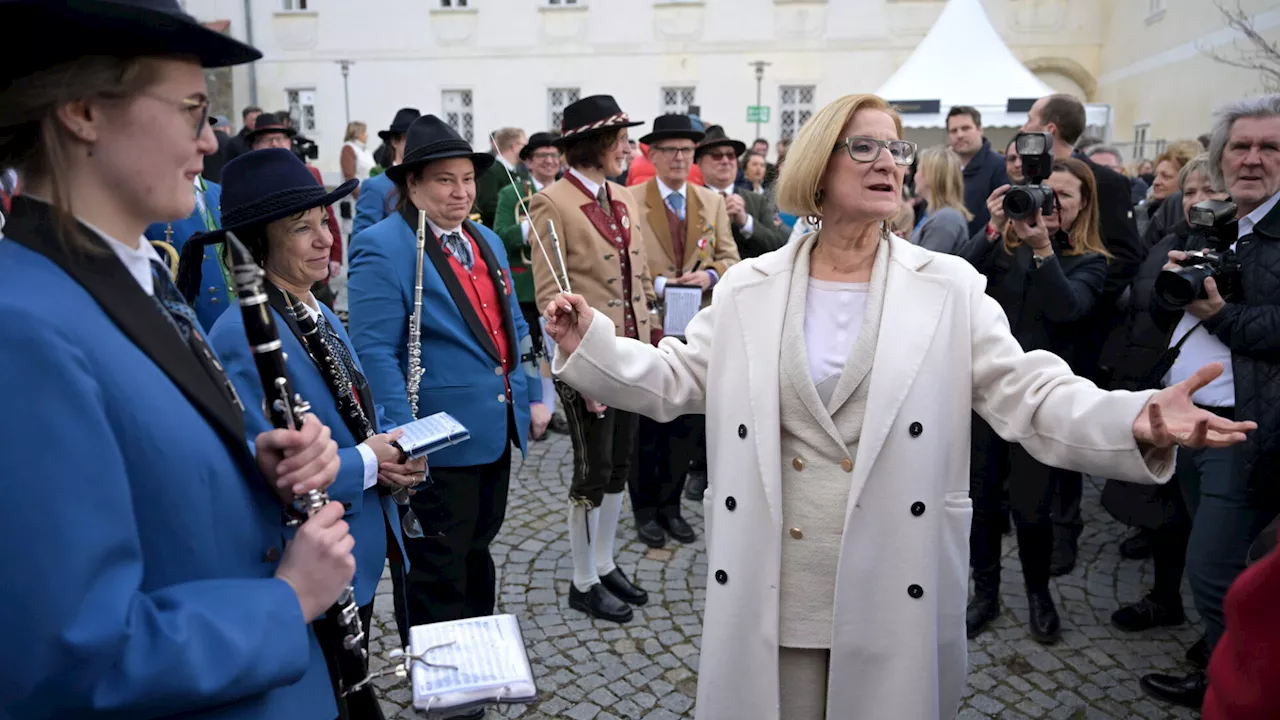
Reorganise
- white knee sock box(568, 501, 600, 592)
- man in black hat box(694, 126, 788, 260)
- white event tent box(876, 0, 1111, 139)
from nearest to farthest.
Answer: white knee sock box(568, 501, 600, 592), man in black hat box(694, 126, 788, 260), white event tent box(876, 0, 1111, 139)

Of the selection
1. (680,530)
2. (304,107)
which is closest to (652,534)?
(680,530)

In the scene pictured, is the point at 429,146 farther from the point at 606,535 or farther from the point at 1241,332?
the point at 1241,332

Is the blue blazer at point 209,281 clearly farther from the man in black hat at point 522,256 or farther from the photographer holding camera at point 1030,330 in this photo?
the photographer holding camera at point 1030,330

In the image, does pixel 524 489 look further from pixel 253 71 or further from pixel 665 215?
pixel 253 71

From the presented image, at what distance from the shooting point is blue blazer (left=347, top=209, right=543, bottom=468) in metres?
3.38

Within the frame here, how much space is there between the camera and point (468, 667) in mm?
1759

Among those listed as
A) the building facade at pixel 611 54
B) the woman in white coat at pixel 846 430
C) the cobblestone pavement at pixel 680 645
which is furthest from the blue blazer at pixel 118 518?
the building facade at pixel 611 54

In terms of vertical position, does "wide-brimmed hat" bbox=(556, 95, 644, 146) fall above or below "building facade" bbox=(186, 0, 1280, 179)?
below

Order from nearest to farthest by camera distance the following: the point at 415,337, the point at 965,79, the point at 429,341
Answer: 1. the point at 415,337
2. the point at 429,341
3. the point at 965,79

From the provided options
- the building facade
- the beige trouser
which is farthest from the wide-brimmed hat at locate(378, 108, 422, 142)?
the building facade

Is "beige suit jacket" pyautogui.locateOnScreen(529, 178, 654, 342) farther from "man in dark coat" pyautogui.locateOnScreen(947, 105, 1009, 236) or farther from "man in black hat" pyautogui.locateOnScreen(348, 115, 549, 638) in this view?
"man in dark coat" pyautogui.locateOnScreen(947, 105, 1009, 236)

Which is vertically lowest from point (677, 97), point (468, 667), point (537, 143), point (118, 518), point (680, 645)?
point (680, 645)

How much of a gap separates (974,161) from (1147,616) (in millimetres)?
3826

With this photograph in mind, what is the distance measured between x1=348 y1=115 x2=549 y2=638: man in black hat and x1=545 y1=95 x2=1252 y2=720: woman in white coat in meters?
1.14
